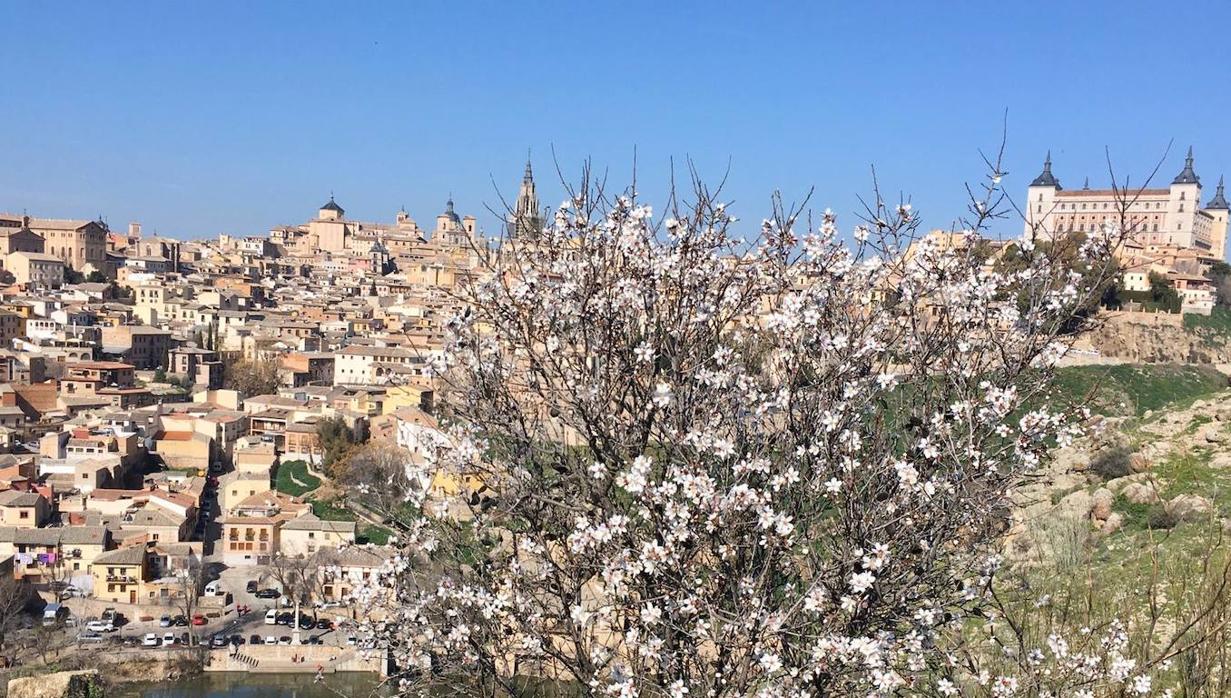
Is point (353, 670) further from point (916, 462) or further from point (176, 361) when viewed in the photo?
point (176, 361)

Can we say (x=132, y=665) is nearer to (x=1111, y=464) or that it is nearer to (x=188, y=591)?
(x=188, y=591)

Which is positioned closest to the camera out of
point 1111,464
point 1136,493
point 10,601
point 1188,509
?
point 1188,509

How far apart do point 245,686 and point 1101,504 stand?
15793mm

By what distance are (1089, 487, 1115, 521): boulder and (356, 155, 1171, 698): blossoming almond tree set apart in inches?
324

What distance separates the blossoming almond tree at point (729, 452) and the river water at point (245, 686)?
49.9 ft

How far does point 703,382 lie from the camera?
3.66 meters

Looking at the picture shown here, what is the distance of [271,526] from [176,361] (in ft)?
68.0

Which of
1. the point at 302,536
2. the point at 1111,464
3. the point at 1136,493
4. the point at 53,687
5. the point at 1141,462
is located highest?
the point at 1141,462

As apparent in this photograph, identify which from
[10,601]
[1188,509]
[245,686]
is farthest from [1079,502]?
[10,601]

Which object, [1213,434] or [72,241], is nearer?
[1213,434]

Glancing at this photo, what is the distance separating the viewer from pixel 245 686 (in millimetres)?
18844

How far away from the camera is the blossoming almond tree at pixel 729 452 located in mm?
3125

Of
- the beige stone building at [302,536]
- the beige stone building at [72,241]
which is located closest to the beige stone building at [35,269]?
the beige stone building at [72,241]

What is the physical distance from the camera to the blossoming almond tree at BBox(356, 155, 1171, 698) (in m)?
3.12
